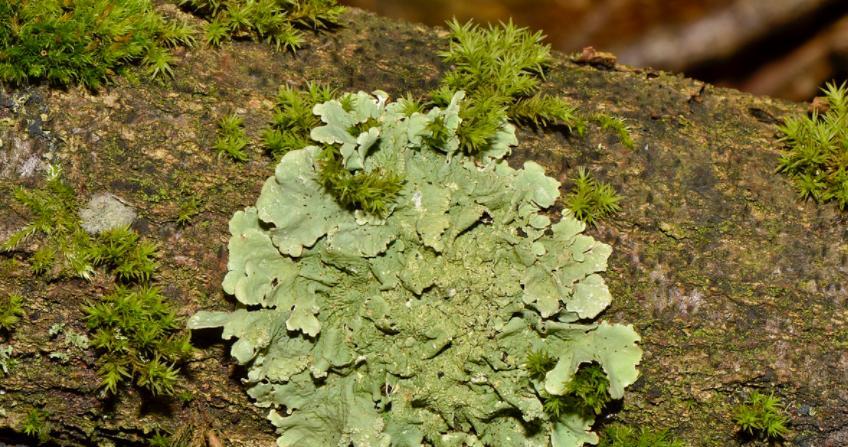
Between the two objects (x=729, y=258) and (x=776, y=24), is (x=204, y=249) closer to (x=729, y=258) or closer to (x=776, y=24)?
(x=729, y=258)

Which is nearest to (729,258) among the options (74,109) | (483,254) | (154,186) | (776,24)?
(483,254)

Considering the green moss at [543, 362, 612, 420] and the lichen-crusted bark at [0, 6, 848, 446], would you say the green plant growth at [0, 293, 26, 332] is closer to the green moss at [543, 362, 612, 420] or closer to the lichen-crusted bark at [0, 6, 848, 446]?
the lichen-crusted bark at [0, 6, 848, 446]

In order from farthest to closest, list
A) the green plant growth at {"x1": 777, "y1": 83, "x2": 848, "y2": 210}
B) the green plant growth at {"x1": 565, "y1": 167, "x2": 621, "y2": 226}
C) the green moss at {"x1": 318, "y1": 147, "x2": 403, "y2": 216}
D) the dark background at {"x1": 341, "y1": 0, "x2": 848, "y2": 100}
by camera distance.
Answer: the dark background at {"x1": 341, "y1": 0, "x2": 848, "y2": 100}, the green plant growth at {"x1": 777, "y1": 83, "x2": 848, "y2": 210}, the green plant growth at {"x1": 565, "y1": 167, "x2": 621, "y2": 226}, the green moss at {"x1": 318, "y1": 147, "x2": 403, "y2": 216}

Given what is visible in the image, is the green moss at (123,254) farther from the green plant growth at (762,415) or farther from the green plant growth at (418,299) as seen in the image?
the green plant growth at (762,415)

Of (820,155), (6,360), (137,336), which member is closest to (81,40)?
(137,336)

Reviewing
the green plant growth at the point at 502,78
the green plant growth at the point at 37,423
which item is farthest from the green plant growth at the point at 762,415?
the green plant growth at the point at 37,423


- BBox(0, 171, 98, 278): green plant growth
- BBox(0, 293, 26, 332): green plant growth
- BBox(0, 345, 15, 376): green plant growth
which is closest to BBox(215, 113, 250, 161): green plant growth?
BBox(0, 171, 98, 278): green plant growth
